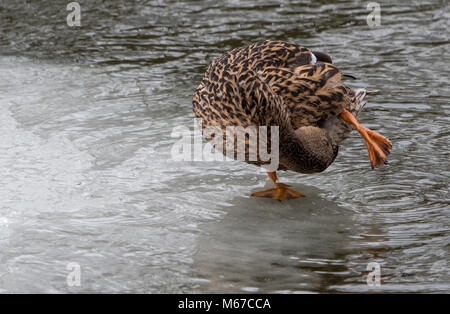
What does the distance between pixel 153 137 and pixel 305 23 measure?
10.2ft

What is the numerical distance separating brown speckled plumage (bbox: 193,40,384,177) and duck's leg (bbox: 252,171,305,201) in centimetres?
22

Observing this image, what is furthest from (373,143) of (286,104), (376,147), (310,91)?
(286,104)

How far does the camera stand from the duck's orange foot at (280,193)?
4.27 m

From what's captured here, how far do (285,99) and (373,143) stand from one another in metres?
0.68

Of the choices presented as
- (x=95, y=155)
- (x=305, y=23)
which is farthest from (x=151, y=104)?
(x=305, y=23)

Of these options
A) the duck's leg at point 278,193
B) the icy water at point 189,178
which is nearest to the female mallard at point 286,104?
the duck's leg at point 278,193

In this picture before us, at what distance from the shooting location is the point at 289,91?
13.1 ft

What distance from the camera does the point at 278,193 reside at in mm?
4266

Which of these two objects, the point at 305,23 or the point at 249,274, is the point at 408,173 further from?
the point at 305,23

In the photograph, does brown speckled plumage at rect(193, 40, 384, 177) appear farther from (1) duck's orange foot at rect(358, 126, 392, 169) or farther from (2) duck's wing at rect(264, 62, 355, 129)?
(1) duck's orange foot at rect(358, 126, 392, 169)

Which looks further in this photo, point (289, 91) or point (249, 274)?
point (289, 91)

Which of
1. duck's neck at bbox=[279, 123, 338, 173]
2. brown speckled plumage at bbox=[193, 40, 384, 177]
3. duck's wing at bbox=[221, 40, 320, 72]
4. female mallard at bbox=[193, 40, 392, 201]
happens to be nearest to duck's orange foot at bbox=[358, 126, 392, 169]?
female mallard at bbox=[193, 40, 392, 201]

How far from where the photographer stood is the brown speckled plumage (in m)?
3.82

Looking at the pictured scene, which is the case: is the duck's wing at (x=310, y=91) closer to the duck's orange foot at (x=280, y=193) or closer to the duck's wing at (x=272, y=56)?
the duck's wing at (x=272, y=56)
